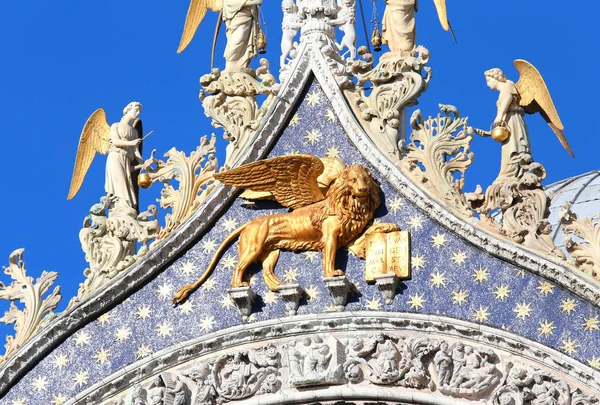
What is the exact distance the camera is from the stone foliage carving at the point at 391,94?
18.2 m

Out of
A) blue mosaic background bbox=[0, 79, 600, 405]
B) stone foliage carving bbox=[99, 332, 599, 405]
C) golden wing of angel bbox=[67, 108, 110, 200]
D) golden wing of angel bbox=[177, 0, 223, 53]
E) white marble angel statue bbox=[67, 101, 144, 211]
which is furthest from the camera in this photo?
golden wing of angel bbox=[177, 0, 223, 53]

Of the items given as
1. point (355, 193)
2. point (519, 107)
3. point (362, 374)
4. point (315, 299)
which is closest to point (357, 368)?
point (362, 374)

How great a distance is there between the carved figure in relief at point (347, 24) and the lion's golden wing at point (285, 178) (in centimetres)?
126

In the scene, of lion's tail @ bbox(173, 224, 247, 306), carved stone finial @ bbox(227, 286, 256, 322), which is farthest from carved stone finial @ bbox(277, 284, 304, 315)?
lion's tail @ bbox(173, 224, 247, 306)

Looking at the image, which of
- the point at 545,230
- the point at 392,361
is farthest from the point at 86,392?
the point at 545,230

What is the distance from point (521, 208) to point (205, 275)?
2.82 meters

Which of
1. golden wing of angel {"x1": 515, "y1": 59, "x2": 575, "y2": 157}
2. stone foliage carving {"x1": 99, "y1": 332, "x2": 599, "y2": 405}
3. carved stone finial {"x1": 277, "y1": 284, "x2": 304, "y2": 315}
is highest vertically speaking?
golden wing of angel {"x1": 515, "y1": 59, "x2": 575, "y2": 157}

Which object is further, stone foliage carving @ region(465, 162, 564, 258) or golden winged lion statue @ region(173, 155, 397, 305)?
golden winged lion statue @ region(173, 155, 397, 305)

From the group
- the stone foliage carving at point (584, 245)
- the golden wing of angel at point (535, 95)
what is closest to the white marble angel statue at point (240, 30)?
the golden wing of angel at point (535, 95)

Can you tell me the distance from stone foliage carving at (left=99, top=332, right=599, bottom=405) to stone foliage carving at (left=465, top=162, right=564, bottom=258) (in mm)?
1038

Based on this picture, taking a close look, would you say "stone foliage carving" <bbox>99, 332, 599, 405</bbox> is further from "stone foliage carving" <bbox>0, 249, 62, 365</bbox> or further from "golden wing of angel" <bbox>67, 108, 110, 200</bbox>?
"golden wing of angel" <bbox>67, 108, 110, 200</bbox>

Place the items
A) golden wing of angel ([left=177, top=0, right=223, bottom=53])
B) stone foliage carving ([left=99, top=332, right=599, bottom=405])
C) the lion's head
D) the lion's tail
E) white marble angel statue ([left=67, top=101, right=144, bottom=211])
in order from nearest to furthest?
stone foliage carving ([left=99, top=332, right=599, bottom=405]) → the lion's head → the lion's tail → white marble angel statue ([left=67, top=101, right=144, bottom=211]) → golden wing of angel ([left=177, top=0, right=223, bottom=53])

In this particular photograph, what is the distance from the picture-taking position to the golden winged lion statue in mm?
17812

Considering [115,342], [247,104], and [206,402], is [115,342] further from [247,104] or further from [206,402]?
[247,104]
